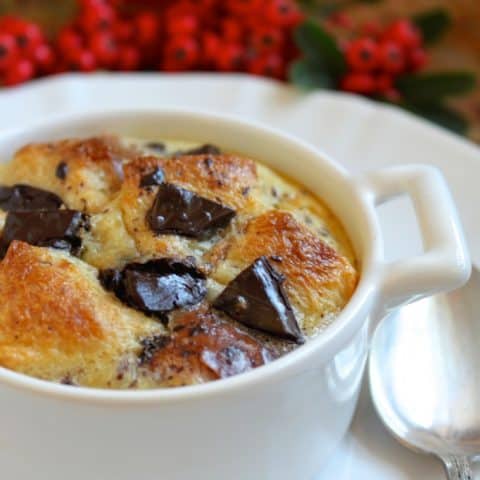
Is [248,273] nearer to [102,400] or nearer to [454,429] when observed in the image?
[102,400]

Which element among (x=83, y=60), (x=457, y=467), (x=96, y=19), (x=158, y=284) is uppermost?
(x=158, y=284)

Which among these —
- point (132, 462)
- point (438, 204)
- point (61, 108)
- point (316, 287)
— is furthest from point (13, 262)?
point (61, 108)

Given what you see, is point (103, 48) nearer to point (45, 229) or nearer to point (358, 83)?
point (358, 83)

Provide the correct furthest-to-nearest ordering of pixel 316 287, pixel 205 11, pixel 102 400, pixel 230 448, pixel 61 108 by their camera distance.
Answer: pixel 205 11
pixel 61 108
pixel 316 287
pixel 230 448
pixel 102 400

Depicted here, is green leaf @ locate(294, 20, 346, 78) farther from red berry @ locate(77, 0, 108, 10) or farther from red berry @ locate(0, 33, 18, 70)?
red berry @ locate(0, 33, 18, 70)

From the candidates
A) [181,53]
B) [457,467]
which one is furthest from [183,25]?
[457,467]

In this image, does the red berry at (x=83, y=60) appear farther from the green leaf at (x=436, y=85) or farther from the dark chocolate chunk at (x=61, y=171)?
Answer: the dark chocolate chunk at (x=61, y=171)
